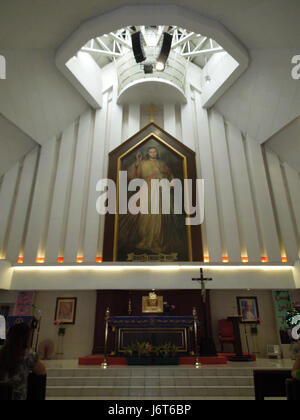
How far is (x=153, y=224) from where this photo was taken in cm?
955

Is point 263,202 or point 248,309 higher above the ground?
point 263,202

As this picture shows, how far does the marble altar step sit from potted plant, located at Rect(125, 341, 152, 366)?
1.72 feet

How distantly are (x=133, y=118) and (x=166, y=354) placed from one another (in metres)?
8.76

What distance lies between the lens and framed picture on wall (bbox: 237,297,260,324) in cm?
901

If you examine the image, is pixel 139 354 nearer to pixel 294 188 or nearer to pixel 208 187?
pixel 208 187

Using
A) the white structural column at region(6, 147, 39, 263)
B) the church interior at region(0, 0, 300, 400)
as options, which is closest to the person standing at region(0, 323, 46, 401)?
the church interior at region(0, 0, 300, 400)

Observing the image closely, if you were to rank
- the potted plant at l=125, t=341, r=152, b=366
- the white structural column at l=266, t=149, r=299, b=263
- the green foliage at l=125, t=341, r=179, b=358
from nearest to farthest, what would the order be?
the potted plant at l=125, t=341, r=152, b=366 → the green foliage at l=125, t=341, r=179, b=358 → the white structural column at l=266, t=149, r=299, b=263

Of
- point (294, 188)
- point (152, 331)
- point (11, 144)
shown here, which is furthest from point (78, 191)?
point (294, 188)

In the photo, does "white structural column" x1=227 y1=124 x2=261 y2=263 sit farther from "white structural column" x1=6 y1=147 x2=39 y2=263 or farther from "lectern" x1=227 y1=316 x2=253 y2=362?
"white structural column" x1=6 y1=147 x2=39 y2=263

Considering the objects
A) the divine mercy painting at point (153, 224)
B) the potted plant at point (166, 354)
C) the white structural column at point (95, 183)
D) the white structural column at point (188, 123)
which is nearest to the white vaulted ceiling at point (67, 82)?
the white structural column at point (95, 183)

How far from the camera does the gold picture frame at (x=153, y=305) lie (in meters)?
8.71

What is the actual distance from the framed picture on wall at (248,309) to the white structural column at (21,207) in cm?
756

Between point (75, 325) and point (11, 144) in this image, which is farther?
point (11, 144)

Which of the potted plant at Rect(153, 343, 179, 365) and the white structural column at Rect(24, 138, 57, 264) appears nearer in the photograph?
the potted plant at Rect(153, 343, 179, 365)
